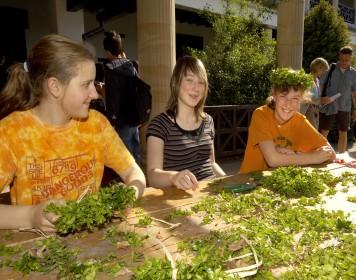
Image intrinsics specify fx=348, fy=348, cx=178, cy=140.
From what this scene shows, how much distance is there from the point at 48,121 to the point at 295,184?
1.38 metres

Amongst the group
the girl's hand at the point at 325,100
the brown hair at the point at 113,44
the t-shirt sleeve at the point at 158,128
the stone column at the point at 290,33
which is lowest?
the t-shirt sleeve at the point at 158,128

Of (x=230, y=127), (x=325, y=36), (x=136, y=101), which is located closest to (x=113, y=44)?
(x=136, y=101)

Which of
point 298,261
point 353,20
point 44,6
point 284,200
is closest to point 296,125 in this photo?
point 284,200

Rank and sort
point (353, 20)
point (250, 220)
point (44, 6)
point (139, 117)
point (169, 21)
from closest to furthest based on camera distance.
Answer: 1. point (250, 220)
2. point (139, 117)
3. point (169, 21)
4. point (44, 6)
5. point (353, 20)

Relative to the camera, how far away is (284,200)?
1.73 metres

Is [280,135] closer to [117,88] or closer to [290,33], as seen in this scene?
[117,88]

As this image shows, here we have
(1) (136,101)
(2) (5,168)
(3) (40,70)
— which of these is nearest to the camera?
(2) (5,168)

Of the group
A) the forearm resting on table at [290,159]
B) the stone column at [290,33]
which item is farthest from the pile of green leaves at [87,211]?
the stone column at [290,33]

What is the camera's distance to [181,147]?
101 inches

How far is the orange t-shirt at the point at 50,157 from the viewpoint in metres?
1.77

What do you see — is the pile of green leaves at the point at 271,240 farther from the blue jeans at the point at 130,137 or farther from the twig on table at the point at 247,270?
the blue jeans at the point at 130,137

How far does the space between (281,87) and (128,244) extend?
2.03 m

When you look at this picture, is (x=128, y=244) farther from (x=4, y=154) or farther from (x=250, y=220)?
(x=4, y=154)

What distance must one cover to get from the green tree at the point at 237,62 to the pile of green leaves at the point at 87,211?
21.3ft
